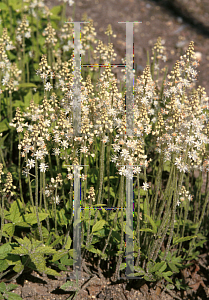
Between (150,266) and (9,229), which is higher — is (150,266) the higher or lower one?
the lower one

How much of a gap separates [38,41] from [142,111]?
339 centimetres

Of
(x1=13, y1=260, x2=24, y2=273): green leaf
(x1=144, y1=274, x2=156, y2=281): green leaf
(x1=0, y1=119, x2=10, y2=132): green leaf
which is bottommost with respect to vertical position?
(x1=144, y1=274, x2=156, y2=281): green leaf

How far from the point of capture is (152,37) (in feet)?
29.1

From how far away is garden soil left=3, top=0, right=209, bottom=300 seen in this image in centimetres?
373

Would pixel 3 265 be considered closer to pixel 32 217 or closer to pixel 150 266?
pixel 32 217

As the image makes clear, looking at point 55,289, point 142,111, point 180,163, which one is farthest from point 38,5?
point 55,289

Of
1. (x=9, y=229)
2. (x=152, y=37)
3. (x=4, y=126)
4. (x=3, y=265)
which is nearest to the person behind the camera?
(x=3, y=265)

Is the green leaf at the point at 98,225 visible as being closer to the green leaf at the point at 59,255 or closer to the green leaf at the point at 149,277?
the green leaf at the point at 59,255

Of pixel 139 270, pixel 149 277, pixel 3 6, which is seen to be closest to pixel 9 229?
pixel 139 270

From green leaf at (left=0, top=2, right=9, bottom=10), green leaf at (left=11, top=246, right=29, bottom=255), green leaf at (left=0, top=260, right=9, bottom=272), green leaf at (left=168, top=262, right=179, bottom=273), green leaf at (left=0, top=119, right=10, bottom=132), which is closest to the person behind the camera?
green leaf at (left=11, top=246, right=29, bottom=255)

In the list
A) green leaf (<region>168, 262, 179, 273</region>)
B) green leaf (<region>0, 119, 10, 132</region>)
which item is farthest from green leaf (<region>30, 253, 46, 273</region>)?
green leaf (<region>0, 119, 10, 132</region>)

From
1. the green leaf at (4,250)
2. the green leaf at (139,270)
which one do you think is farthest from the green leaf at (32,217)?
the green leaf at (139,270)

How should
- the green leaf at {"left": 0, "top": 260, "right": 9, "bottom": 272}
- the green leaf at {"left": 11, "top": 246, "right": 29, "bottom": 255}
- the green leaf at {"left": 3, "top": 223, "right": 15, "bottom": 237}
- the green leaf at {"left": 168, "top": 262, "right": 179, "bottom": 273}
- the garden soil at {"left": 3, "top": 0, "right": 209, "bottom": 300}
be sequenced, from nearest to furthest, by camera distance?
the green leaf at {"left": 11, "top": 246, "right": 29, "bottom": 255}
the green leaf at {"left": 0, "top": 260, "right": 9, "bottom": 272}
the green leaf at {"left": 3, "top": 223, "right": 15, "bottom": 237}
the green leaf at {"left": 168, "top": 262, "right": 179, "bottom": 273}
the garden soil at {"left": 3, "top": 0, "right": 209, "bottom": 300}

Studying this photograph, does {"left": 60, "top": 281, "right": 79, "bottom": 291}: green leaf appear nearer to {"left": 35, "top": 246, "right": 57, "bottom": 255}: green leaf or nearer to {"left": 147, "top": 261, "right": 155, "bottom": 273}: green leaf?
{"left": 35, "top": 246, "right": 57, "bottom": 255}: green leaf
